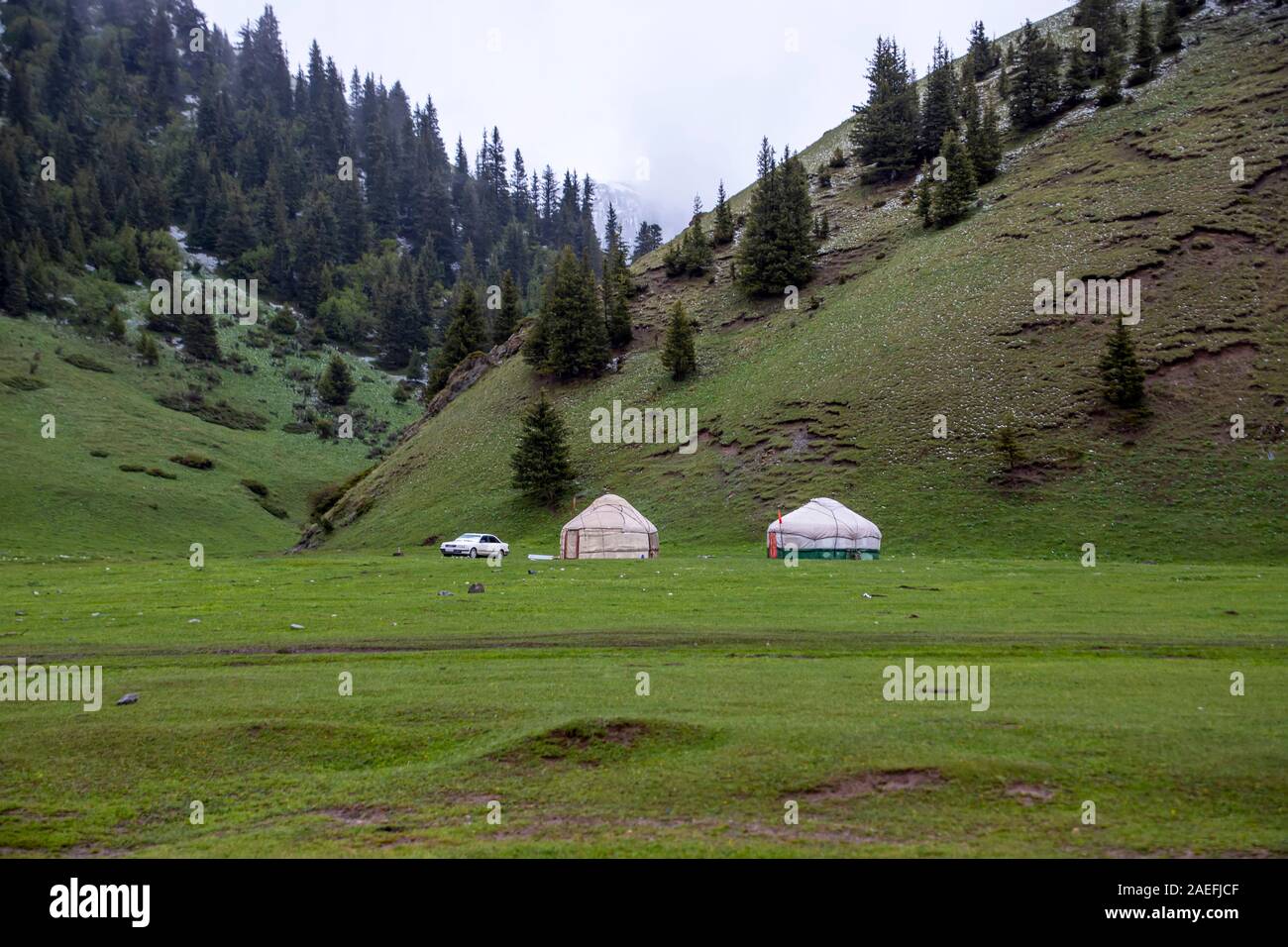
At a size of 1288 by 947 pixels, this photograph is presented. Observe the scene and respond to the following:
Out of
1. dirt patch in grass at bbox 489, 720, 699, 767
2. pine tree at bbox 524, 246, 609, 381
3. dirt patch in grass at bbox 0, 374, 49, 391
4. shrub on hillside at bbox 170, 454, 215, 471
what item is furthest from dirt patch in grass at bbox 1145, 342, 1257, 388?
dirt patch in grass at bbox 0, 374, 49, 391

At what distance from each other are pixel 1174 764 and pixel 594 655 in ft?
43.7

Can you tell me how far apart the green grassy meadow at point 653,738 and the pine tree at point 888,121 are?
326 ft

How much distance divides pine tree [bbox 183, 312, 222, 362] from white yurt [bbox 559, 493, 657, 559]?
103m

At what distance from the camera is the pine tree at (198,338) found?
134375 mm

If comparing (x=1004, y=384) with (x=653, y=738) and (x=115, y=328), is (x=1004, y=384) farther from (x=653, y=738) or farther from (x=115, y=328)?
(x=115, y=328)

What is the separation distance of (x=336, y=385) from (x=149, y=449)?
42256 millimetres

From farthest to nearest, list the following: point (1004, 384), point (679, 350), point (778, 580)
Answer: point (679, 350)
point (1004, 384)
point (778, 580)

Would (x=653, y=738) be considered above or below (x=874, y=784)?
above

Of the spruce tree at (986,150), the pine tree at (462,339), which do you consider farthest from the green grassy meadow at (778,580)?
the pine tree at (462,339)

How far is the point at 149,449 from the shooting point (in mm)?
97750

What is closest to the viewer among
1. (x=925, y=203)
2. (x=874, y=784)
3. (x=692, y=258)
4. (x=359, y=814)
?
(x=359, y=814)

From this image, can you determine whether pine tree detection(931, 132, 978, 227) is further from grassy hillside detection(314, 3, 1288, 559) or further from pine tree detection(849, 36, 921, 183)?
pine tree detection(849, 36, 921, 183)

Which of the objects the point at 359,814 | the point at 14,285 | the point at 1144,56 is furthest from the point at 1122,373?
the point at 14,285
